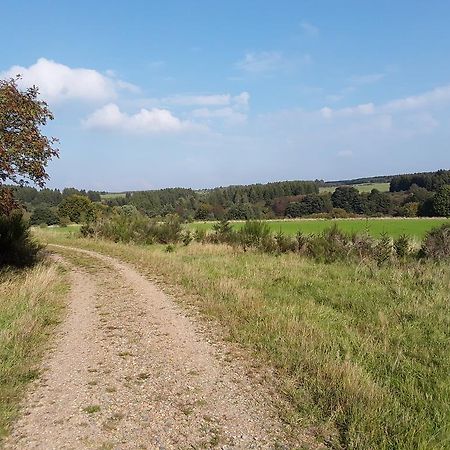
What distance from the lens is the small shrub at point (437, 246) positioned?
19983mm

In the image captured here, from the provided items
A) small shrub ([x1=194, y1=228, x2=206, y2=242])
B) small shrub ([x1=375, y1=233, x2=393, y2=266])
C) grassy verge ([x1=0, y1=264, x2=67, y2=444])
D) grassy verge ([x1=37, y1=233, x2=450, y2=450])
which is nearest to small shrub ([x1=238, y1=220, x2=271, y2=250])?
small shrub ([x1=194, y1=228, x2=206, y2=242])

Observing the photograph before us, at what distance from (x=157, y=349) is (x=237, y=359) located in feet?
4.59

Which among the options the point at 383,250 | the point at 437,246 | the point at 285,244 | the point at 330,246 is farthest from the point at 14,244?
the point at 437,246

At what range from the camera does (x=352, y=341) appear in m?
7.62

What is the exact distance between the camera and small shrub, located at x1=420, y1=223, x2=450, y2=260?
19983 mm

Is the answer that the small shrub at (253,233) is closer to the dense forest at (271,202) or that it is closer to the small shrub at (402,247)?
the small shrub at (402,247)

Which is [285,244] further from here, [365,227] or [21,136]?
[21,136]

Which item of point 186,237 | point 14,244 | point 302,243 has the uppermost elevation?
point 14,244

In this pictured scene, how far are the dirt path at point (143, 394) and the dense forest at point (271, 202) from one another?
137 ft

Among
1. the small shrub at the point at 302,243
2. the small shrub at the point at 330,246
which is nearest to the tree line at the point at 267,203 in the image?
the small shrub at the point at 302,243

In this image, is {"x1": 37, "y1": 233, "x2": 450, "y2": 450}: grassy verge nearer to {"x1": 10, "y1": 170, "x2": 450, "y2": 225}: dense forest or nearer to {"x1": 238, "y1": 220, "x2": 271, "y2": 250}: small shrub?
{"x1": 238, "y1": 220, "x2": 271, "y2": 250}: small shrub

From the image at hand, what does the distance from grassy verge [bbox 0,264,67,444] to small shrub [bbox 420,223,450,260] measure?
16.8 m

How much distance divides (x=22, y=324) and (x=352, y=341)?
622cm

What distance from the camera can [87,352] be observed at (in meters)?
6.72
